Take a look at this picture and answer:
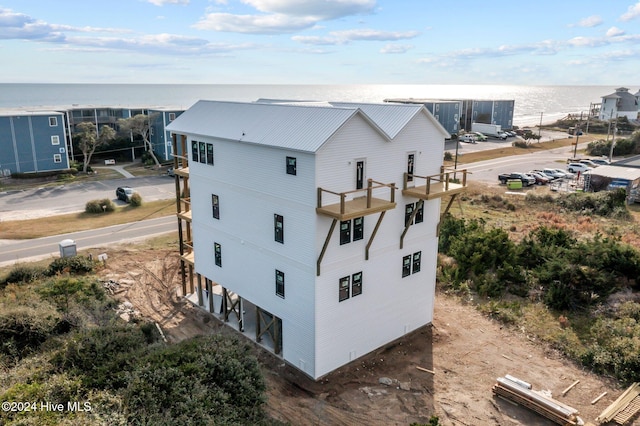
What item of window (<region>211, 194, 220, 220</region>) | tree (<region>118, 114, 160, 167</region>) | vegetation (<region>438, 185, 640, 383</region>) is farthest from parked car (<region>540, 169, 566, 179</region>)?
tree (<region>118, 114, 160, 167</region>)

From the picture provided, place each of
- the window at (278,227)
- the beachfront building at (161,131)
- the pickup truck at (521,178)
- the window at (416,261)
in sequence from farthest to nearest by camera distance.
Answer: the beachfront building at (161,131) < the pickup truck at (521,178) < the window at (416,261) < the window at (278,227)

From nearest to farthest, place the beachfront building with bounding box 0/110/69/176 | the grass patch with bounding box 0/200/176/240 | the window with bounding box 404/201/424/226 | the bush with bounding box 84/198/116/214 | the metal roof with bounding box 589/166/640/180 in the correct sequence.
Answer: the window with bounding box 404/201/424/226
the grass patch with bounding box 0/200/176/240
the bush with bounding box 84/198/116/214
the metal roof with bounding box 589/166/640/180
the beachfront building with bounding box 0/110/69/176

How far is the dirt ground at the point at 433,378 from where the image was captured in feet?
60.9

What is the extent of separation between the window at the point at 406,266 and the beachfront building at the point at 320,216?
55 mm

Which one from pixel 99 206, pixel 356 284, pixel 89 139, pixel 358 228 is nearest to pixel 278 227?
pixel 358 228

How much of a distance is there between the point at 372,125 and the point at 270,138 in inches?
175

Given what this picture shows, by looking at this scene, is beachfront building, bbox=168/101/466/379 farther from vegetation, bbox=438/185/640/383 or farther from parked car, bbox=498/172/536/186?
parked car, bbox=498/172/536/186

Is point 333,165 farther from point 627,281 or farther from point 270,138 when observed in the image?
point 627,281

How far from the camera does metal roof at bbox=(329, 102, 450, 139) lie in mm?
21094

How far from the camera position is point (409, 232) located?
23000mm

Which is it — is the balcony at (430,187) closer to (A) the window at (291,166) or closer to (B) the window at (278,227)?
(A) the window at (291,166)

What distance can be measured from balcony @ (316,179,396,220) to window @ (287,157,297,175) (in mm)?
A: 1633

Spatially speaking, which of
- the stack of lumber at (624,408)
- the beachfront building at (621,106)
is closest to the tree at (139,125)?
the stack of lumber at (624,408)

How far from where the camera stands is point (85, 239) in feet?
127
